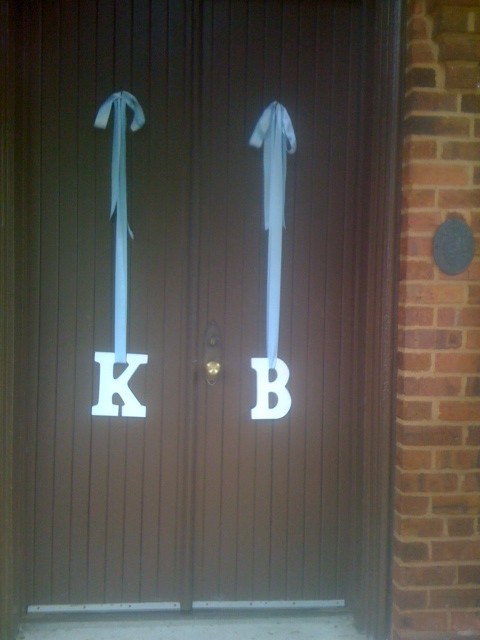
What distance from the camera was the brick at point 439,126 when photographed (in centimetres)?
269

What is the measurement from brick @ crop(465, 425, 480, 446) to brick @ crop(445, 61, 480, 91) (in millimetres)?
1367

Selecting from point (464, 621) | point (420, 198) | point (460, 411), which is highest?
point (420, 198)

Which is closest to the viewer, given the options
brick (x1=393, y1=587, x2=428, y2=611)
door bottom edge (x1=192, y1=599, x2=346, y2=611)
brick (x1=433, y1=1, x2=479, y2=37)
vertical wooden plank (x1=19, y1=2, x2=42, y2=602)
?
brick (x1=433, y1=1, x2=479, y2=37)

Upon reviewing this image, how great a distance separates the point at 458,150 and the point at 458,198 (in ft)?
0.63

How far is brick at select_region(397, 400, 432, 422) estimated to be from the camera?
2717mm

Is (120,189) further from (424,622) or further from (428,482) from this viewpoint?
(424,622)

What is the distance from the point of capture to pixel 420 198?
270cm

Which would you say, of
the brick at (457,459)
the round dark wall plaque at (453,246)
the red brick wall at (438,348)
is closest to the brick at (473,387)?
the red brick wall at (438,348)

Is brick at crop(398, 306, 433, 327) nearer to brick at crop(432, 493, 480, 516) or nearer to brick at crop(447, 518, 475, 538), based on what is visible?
brick at crop(432, 493, 480, 516)

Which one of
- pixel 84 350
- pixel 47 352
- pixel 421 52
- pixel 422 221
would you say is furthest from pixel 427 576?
pixel 421 52

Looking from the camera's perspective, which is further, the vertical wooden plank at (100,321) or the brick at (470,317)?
the vertical wooden plank at (100,321)

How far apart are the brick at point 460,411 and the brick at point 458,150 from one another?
988 millimetres

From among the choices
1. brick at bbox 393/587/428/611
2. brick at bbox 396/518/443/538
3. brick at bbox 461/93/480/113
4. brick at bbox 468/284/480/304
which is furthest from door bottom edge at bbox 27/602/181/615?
brick at bbox 461/93/480/113

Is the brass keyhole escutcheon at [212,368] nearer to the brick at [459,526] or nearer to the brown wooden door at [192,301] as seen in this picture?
the brown wooden door at [192,301]
